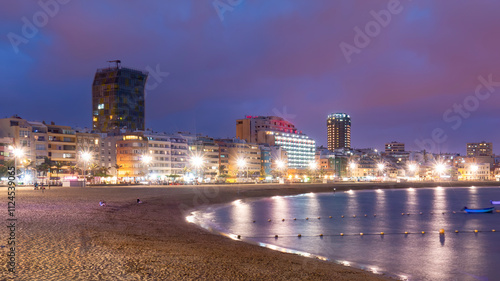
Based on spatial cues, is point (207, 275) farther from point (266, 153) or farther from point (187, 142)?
point (266, 153)

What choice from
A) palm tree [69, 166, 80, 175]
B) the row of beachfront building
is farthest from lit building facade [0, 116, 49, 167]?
palm tree [69, 166, 80, 175]

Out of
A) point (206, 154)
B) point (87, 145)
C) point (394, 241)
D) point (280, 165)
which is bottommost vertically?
point (394, 241)

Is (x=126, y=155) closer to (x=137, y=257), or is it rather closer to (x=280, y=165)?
(x=280, y=165)

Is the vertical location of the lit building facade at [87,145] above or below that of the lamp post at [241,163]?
above

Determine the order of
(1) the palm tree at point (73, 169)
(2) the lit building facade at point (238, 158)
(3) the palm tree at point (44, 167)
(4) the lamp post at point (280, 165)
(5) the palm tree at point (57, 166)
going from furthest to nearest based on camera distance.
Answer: (4) the lamp post at point (280, 165) < (2) the lit building facade at point (238, 158) < (1) the palm tree at point (73, 169) < (5) the palm tree at point (57, 166) < (3) the palm tree at point (44, 167)

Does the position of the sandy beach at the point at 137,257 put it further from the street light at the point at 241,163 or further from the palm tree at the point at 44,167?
the street light at the point at 241,163

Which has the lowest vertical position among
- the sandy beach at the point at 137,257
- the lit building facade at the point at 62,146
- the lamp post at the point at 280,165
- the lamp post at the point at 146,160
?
the sandy beach at the point at 137,257

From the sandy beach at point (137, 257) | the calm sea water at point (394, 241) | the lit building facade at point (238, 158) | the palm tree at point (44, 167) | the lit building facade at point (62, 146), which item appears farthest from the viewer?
the lit building facade at point (238, 158)

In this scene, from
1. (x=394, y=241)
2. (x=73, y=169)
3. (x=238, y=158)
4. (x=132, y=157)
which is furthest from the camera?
(x=238, y=158)

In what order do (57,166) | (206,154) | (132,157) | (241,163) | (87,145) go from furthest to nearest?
1. (206,154)
2. (241,163)
3. (132,157)
4. (87,145)
5. (57,166)

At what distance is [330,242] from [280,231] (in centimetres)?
587

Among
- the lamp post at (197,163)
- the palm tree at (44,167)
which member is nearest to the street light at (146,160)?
the lamp post at (197,163)

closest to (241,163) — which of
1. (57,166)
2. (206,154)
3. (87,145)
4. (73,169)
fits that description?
(206,154)

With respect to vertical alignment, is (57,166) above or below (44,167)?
above
